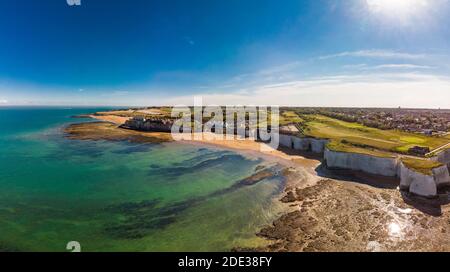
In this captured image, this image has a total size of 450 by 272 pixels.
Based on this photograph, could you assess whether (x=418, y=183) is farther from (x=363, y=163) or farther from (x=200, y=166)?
(x=200, y=166)

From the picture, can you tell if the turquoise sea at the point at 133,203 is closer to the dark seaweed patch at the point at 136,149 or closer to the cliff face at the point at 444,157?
the dark seaweed patch at the point at 136,149

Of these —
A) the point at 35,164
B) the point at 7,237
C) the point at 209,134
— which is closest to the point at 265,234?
the point at 7,237

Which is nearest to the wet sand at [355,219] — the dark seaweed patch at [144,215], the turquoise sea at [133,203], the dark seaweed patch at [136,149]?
the turquoise sea at [133,203]

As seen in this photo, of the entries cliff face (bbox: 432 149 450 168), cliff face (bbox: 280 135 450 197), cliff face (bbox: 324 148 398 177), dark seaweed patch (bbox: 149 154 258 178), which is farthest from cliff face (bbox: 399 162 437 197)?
dark seaweed patch (bbox: 149 154 258 178)
